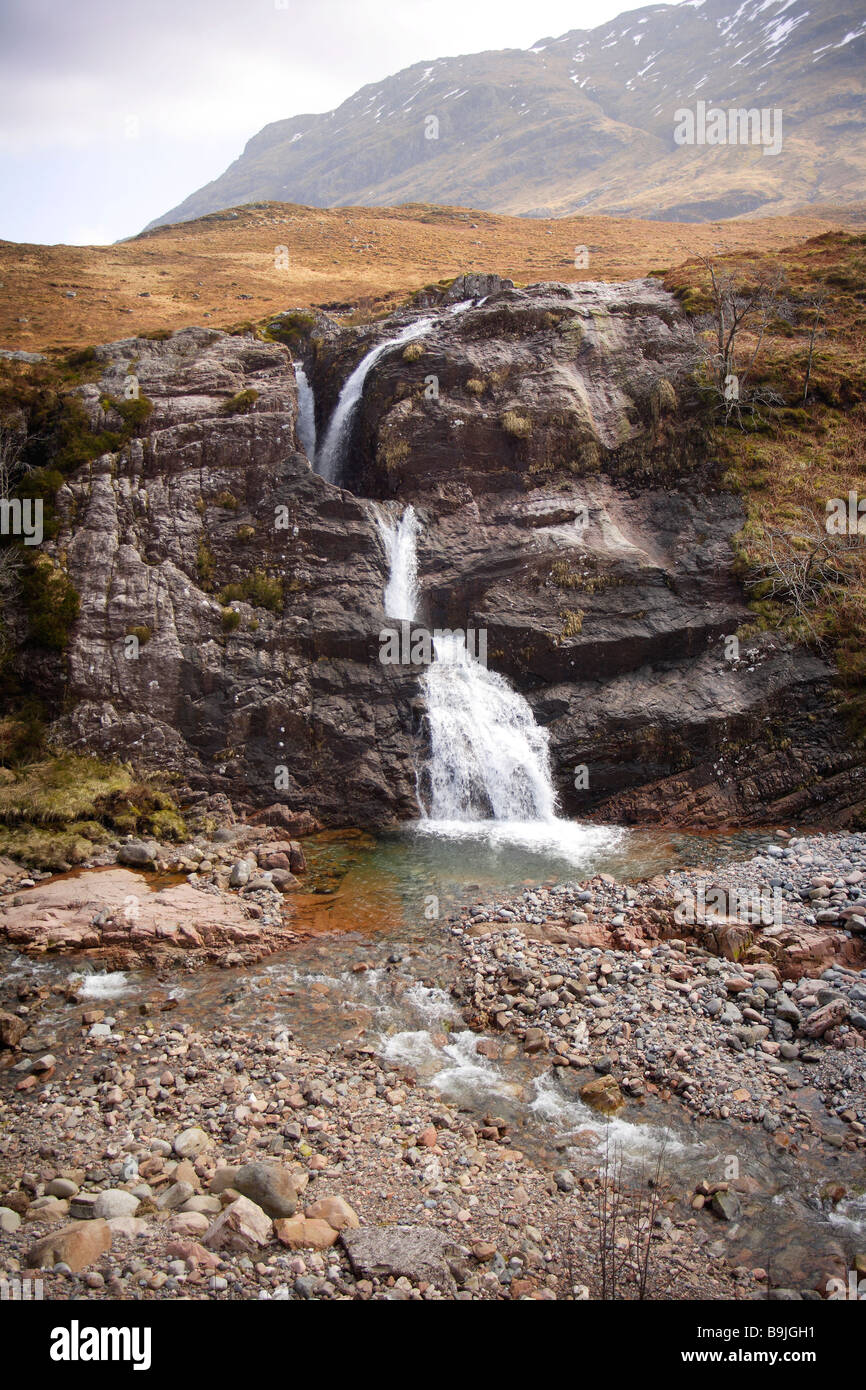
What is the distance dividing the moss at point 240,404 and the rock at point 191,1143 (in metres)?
22.4

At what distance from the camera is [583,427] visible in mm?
26828

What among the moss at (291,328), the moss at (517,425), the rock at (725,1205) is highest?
the moss at (291,328)

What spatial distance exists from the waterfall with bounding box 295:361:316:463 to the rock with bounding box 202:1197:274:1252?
2601cm

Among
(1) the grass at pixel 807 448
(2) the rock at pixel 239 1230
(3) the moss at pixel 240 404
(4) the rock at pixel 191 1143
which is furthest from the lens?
(3) the moss at pixel 240 404

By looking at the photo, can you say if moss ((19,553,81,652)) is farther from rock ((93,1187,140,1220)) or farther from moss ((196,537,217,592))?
rock ((93,1187,140,1220))

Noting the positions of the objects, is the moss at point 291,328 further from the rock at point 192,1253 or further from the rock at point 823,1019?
the rock at point 192,1253

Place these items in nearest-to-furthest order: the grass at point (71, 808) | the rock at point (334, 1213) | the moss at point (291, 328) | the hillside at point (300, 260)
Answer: the rock at point (334, 1213), the grass at point (71, 808), the moss at point (291, 328), the hillside at point (300, 260)

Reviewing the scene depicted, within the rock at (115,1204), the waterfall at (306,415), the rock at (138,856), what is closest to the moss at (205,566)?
the waterfall at (306,415)

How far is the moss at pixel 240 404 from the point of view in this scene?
25.5m

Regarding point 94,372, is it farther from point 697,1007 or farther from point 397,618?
point 697,1007

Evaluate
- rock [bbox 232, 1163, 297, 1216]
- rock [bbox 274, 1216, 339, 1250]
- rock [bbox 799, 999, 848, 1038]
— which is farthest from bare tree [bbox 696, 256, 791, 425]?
rock [bbox 274, 1216, 339, 1250]

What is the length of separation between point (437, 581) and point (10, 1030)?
1721 centimetres

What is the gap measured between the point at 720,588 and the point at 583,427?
795 cm

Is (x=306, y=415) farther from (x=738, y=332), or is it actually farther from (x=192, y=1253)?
(x=192, y=1253)
